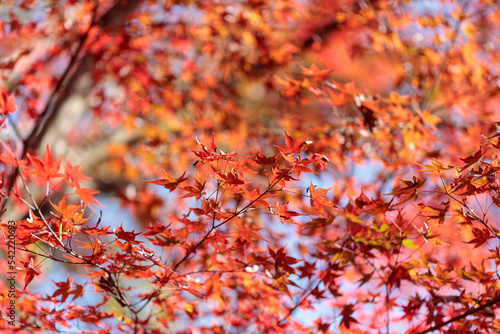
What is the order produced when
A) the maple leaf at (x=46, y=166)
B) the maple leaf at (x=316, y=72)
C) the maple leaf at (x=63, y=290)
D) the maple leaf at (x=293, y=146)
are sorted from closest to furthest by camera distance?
the maple leaf at (x=46, y=166) → the maple leaf at (x=293, y=146) → the maple leaf at (x=63, y=290) → the maple leaf at (x=316, y=72)

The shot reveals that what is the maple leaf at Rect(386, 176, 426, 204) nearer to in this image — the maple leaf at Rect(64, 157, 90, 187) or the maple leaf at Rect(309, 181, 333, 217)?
the maple leaf at Rect(309, 181, 333, 217)

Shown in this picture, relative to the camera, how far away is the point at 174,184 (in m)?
1.21

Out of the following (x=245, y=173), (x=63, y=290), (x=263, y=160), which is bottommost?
(x=245, y=173)

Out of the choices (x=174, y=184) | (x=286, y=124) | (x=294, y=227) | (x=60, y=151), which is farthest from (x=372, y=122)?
(x=60, y=151)

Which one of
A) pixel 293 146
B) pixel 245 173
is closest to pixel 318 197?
pixel 293 146

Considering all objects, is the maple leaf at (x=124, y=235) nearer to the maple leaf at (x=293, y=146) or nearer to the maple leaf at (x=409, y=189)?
the maple leaf at (x=293, y=146)

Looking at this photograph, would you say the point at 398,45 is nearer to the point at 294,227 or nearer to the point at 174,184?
the point at 294,227

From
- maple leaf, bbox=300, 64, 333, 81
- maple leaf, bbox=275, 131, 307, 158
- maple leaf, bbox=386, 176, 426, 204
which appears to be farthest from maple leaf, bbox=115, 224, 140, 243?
maple leaf, bbox=300, 64, 333, 81

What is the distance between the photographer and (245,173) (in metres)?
3.53

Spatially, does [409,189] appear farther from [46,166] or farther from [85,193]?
[46,166]

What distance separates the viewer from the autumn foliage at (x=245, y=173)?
1287 millimetres

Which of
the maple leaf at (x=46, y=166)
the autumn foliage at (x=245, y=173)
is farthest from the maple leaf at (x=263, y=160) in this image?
the maple leaf at (x=46, y=166)

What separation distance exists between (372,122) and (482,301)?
1127 millimetres

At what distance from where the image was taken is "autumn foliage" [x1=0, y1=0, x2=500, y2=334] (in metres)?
1.29
